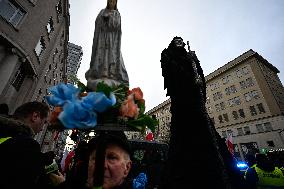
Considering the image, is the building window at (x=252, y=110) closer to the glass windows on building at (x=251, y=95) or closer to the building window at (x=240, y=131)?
the glass windows on building at (x=251, y=95)

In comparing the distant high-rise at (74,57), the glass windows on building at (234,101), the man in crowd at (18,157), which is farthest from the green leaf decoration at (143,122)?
the distant high-rise at (74,57)

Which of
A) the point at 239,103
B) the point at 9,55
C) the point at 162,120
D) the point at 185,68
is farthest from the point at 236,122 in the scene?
the point at 185,68

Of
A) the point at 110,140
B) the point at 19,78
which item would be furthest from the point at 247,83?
the point at 110,140

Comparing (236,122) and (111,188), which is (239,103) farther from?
(111,188)

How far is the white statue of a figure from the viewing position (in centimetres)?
338

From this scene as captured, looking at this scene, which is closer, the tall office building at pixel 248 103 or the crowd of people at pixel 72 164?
the crowd of people at pixel 72 164

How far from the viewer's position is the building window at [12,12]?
13.1m

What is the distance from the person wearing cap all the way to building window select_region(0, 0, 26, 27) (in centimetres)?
1476

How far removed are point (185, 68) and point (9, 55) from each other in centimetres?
1442

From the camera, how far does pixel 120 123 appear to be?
1.62m

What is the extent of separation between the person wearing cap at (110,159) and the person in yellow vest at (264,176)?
3779 millimetres

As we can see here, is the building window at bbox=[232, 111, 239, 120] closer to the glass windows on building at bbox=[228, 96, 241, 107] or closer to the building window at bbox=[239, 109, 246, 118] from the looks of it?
the building window at bbox=[239, 109, 246, 118]

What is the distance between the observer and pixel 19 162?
174 centimetres

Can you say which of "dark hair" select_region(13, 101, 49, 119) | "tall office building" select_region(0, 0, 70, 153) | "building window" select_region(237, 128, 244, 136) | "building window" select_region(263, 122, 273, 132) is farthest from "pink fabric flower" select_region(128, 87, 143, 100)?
"building window" select_region(237, 128, 244, 136)
